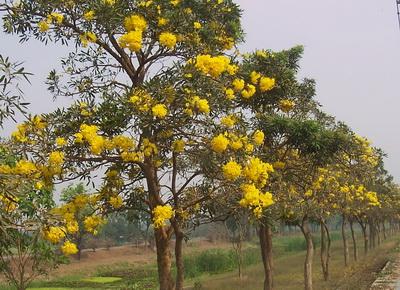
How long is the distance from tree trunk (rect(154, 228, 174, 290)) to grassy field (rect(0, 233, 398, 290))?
12.6m

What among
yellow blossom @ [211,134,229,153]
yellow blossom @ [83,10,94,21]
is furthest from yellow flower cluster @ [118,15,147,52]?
yellow blossom @ [211,134,229,153]

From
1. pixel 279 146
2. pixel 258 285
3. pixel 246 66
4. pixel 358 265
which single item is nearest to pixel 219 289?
pixel 258 285

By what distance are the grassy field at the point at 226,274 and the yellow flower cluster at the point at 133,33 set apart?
48.3ft

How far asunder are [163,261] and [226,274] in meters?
26.8

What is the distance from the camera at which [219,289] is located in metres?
23.3

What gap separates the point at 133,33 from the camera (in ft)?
22.4

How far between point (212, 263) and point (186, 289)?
1209 cm

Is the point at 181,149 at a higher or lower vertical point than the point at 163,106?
lower

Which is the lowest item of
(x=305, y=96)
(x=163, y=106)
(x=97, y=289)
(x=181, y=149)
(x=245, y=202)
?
(x=97, y=289)

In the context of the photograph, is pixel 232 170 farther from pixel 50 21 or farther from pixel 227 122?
pixel 50 21

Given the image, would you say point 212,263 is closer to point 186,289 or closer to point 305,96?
point 186,289

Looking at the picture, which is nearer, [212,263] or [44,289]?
[44,289]

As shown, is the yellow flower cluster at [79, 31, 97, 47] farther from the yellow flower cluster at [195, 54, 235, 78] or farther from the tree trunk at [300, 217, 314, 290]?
the tree trunk at [300, 217, 314, 290]

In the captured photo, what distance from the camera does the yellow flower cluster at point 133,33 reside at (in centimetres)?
684
